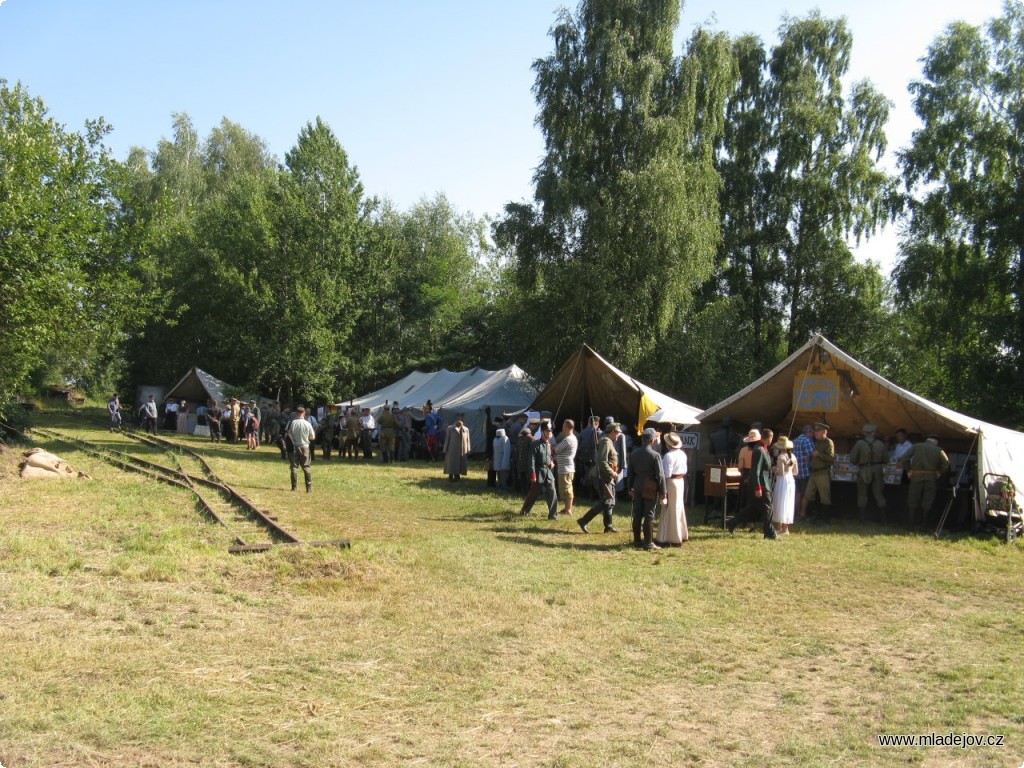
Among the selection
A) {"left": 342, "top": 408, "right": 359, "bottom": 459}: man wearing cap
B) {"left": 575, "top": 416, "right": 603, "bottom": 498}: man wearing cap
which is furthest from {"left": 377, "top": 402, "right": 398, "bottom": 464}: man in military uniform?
{"left": 575, "top": 416, "right": 603, "bottom": 498}: man wearing cap

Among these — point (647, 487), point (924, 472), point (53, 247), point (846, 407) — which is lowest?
point (647, 487)

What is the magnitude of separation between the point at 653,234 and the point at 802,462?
12318mm

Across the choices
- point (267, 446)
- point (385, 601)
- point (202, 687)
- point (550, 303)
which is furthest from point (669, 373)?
point (202, 687)

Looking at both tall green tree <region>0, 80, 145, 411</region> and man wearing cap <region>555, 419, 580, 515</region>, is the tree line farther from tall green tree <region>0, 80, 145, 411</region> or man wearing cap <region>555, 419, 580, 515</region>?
man wearing cap <region>555, 419, 580, 515</region>

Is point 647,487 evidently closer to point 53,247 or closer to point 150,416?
point 53,247

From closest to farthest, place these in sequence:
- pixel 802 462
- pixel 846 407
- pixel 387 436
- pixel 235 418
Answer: pixel 802 462
pixel 846 407
pixel 387 436
pixel 235 418

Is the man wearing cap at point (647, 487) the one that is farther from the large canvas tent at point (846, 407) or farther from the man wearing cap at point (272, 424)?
the man wearing cap at point (272, 424)

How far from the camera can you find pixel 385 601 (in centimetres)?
770

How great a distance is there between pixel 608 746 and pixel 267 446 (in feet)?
83.1

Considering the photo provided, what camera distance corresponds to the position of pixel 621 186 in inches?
977

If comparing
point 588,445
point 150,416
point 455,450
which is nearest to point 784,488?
point 588,445

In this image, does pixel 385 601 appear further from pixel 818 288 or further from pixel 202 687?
pixel 818 288

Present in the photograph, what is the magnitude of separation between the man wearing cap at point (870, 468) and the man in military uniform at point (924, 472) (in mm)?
640

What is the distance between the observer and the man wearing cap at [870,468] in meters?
13.7
